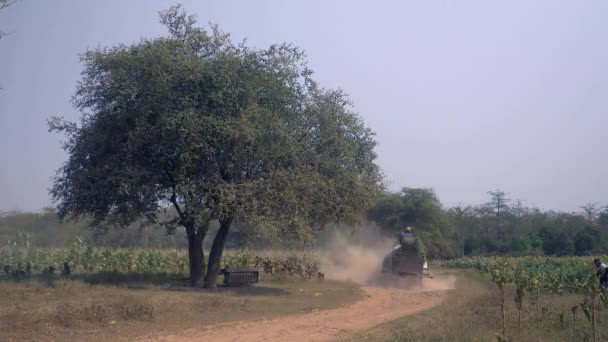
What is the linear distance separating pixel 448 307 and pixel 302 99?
1011cm

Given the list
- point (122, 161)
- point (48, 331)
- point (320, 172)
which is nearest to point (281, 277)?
point (320, 172)

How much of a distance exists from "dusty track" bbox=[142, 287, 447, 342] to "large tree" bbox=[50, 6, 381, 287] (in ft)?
13.1

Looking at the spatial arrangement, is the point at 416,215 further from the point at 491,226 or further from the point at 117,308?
the point at 117,308

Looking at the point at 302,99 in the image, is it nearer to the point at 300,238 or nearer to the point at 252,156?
the point at 252,156

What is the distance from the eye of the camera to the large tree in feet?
76.7

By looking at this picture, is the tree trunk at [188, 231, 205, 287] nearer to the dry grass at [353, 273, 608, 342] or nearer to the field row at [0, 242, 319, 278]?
the field row at [0, 242, 319, 278]

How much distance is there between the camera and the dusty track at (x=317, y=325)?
1652 centimetres

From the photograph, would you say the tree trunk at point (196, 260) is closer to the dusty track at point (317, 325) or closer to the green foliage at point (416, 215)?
the dusty track at point (317, 325)

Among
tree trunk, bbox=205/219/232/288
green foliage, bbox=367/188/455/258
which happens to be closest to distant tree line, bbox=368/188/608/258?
green foliage, bbox=367/188/455/258

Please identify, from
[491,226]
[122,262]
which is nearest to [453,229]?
→ [491,226]

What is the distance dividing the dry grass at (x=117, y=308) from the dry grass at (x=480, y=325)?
4821 millimetres

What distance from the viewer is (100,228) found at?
25.7m

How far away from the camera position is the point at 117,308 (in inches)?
700

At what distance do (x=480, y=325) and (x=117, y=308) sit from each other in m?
9.51
